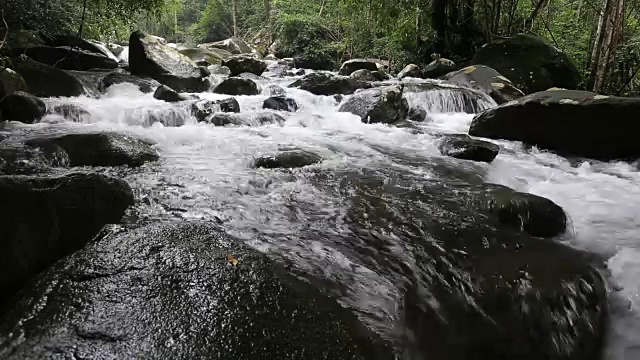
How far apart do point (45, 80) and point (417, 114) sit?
752cm

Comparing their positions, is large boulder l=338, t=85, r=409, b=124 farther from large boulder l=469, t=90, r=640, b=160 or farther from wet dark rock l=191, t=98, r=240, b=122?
wet dark rock l=191, t=98, r=240, b=122

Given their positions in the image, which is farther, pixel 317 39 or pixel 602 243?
pixel 317 39

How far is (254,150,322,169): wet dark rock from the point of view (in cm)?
465

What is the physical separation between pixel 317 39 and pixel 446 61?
384 inches

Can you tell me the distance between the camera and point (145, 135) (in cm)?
613

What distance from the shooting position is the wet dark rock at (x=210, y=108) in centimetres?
742

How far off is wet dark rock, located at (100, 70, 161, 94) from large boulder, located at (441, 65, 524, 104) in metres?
7.36

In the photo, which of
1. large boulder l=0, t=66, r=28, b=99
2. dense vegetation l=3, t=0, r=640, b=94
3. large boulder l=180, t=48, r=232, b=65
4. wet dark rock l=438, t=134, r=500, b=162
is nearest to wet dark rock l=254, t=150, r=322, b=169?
wet dark rock l=438, t=134, r=500, b=162

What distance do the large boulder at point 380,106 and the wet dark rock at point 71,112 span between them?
4.87 m

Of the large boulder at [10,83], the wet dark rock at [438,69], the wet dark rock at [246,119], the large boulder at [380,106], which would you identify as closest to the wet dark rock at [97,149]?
the wet dark rock at [246,119]

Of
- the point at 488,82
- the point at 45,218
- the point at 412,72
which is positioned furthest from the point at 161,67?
the point at 45,218

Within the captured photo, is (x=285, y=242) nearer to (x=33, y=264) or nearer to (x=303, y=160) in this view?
(x=33, y=264)

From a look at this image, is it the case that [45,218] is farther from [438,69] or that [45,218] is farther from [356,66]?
[356,66]

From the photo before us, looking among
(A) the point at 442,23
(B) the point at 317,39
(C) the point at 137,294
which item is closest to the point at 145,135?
(C) the point at 137,294
